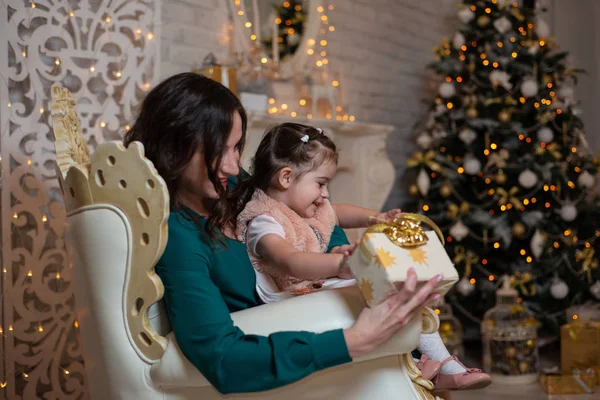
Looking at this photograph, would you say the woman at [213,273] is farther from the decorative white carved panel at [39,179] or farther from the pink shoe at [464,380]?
the decorative white carved panel at [39,179]

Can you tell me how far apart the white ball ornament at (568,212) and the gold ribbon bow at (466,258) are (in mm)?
551

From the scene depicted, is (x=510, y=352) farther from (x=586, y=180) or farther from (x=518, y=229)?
(x=586, y=180)

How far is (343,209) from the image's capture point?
7.65ft

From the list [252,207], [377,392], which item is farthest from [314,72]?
[377,392]

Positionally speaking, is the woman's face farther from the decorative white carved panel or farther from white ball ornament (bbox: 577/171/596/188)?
white ball ornament (bbox: 577/171/596/188)

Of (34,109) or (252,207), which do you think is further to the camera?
(34,109)

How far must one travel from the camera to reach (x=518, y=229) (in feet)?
14.4

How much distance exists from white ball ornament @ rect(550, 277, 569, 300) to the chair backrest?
324 cm

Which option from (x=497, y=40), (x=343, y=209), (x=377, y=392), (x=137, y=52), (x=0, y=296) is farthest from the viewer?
(x=497, y=40)

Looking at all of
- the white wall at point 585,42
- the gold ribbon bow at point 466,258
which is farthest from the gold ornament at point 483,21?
the gold ribbon bow at point 466,258

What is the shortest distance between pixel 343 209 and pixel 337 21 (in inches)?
105

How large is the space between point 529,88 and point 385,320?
3.40m

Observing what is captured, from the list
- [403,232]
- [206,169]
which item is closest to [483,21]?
[206,169]

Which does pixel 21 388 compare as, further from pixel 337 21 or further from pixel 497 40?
pixel 497 40
